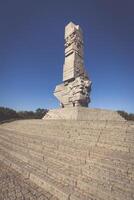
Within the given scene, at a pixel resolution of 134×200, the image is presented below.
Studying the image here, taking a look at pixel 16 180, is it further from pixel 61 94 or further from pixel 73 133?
pixel 61 94

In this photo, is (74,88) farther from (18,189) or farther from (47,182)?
(18,189)

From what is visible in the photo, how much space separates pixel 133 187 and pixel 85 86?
10362mm

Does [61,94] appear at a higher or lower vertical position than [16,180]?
higher

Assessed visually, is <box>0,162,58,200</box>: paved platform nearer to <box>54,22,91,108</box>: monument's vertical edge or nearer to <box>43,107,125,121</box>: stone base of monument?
<box>43,107,125,121</box>: stone base of monument

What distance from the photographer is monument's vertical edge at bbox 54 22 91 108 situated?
1367 cm

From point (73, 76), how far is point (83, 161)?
10.2 meters

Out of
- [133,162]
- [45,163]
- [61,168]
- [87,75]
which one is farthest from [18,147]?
[87,75]

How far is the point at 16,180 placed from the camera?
562 centimetres

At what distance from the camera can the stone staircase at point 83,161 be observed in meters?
4.10

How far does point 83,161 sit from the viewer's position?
17.4 ft

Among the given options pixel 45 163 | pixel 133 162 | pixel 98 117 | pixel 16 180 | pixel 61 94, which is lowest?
pixel 16 180


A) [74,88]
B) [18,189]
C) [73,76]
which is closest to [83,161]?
[18,189]

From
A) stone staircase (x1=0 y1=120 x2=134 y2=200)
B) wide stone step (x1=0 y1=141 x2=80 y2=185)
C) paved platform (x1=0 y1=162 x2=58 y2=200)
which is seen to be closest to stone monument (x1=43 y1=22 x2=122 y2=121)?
stone staircase (x1=0 y1=120 x2=134 y2=200)

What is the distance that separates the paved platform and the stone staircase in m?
0.19
